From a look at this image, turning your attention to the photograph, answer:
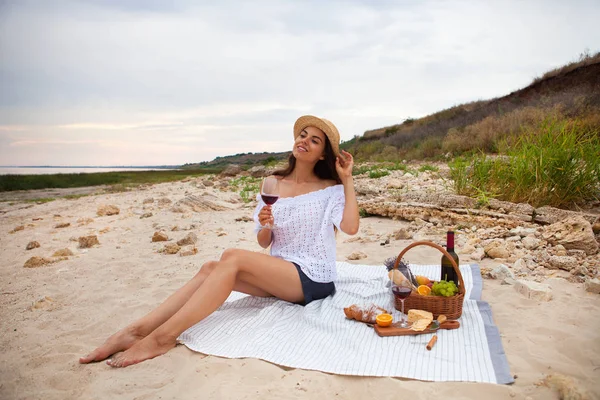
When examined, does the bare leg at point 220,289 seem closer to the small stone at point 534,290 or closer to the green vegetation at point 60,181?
the small stone at point 534,290

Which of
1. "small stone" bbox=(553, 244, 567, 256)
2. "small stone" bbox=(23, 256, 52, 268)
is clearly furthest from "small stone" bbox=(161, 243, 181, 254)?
"small stone" bbox=(553, 244, 567, 256)

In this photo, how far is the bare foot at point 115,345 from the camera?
321cm

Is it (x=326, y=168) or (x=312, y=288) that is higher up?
(x=326, y=168)

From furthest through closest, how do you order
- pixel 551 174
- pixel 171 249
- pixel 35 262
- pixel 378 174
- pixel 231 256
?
pixel 378 174, pixel 551 174, pixel 171 249, pixel 35 262, pixel 231 256

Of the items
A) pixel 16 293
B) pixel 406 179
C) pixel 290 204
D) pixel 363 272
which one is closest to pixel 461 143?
pixel 406 179

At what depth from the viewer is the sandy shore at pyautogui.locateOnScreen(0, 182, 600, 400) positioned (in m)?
2.74

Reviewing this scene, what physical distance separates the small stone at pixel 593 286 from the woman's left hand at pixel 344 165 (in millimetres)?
2352

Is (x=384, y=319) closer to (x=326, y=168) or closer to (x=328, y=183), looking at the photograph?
(x=328, y=183)

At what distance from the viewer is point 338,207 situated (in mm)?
3998

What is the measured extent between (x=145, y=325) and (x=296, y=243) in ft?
4.53

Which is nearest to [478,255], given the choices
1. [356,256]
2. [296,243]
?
[356,256]

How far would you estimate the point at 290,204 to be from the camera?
13.3ft

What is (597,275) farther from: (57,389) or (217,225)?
(217,225)

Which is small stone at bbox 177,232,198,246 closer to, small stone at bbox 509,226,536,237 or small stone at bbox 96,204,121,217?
→ small stone at bbox 96,204,121,217
